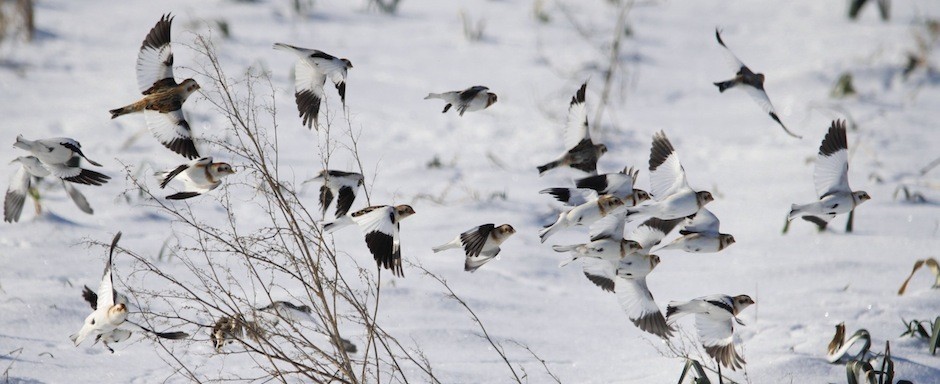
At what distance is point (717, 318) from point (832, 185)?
1.82 feet

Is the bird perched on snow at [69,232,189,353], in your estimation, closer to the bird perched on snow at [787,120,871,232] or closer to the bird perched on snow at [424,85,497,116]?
the bird perched on snow at [424,85,497,116]

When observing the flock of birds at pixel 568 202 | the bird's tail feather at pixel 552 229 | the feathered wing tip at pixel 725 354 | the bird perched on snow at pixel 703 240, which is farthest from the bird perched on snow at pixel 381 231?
the feathered wing tip at pixel 725 354

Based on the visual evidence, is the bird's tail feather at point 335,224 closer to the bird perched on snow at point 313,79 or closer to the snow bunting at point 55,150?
the bird perched on snow at point 313,79

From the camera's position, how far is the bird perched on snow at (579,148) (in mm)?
3107

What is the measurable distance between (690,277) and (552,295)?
27.4 inches

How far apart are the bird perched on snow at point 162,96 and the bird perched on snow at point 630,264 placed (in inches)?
46.2

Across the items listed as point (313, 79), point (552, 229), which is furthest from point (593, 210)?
point (313, 79)

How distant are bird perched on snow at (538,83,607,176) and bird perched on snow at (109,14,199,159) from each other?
43.7 inches

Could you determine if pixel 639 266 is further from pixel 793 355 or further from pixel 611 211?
pixel 793 355

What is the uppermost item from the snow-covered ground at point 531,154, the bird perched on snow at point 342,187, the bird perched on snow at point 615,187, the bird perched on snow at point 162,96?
the bird perched on snow at point 162,96

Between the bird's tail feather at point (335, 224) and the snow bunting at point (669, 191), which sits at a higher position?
the snow bunting at point (669, 191)

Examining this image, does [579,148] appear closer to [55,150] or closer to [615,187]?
[615,187]

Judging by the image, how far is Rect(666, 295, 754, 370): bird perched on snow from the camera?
2.76 metres

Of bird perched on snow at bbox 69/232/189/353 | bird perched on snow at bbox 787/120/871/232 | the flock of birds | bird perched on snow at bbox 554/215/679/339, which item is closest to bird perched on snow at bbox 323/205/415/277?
the flock of birds
